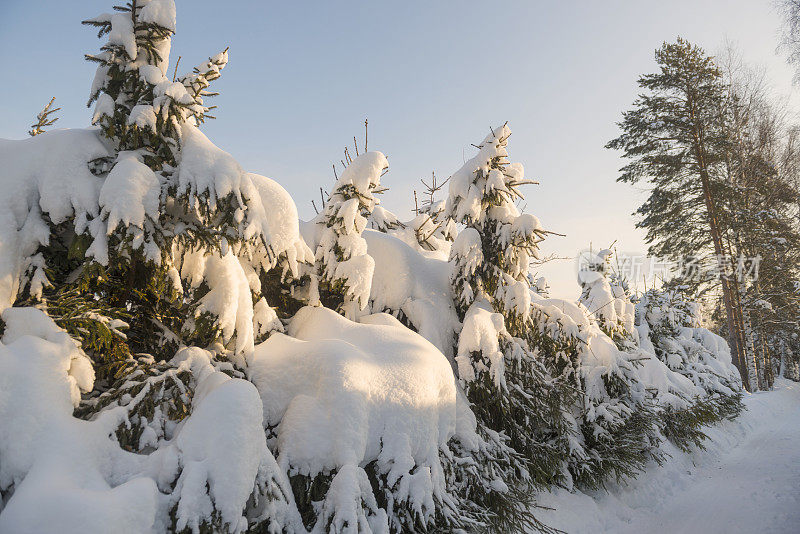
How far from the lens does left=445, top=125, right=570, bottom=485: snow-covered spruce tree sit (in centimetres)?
492

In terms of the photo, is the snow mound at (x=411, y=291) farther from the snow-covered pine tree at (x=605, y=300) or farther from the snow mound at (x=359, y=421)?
the snow-covered pine tree at (x=605, y=300)

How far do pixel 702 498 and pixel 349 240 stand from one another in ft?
22.2

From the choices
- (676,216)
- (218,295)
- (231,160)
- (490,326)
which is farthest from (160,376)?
(676,216)

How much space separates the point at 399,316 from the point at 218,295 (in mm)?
2636

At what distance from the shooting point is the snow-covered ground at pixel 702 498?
17.0ft

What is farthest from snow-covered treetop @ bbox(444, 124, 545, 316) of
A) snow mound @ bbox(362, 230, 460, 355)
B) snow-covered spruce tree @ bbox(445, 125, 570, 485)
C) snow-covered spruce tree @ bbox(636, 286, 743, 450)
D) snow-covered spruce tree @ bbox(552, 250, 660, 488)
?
snow-covered spruce tree @ bbox(636, 286, 743, 450)

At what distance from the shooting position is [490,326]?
5.08m

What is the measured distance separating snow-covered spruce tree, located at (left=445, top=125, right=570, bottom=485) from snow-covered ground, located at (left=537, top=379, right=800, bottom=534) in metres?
0.56

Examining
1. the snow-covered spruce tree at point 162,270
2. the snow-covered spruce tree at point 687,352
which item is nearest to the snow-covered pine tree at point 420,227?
the snow-covered spruce tree at point 162,270

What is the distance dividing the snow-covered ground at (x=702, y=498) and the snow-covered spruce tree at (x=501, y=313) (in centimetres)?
56

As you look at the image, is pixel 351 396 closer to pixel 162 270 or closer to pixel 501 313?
pixel 162 270

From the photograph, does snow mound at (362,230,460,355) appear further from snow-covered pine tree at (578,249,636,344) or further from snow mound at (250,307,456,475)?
snow-covered pine tree at (578,249,636,344)

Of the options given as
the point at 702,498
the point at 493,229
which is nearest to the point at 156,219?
the point at 493,229

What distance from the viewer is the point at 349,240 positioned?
4457mm
